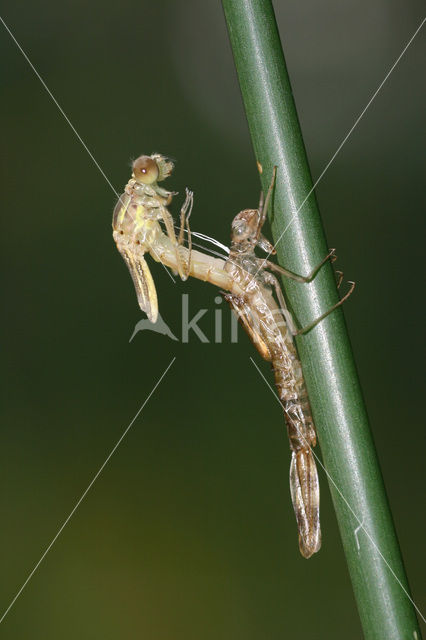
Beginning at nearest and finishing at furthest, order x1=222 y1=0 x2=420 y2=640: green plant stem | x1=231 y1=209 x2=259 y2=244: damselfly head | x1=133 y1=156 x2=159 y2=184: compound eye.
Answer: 1. x1=222 y1=0 x2=420 y2=640: green plant stem
2. x1=133 y1=156 x2=159 y2=184: compound eye
3. x1=231 y1=209 x2=259 y2=244: damselfly head

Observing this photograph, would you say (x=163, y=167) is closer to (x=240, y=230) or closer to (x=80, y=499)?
(x=240, y=230)

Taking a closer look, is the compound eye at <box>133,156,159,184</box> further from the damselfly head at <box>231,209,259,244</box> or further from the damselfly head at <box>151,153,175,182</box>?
the damselfly head at <box>231,209,259,244</box>

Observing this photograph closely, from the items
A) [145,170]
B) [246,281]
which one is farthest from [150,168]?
[246,281]

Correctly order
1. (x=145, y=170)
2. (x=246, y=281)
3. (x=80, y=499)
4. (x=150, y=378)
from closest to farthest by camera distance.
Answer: (x=145, y=170) → (x=246, y=281) → (x=80, y=499) → (x=150, y=378)

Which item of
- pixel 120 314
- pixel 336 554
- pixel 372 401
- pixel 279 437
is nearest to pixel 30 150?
pixel 120 314

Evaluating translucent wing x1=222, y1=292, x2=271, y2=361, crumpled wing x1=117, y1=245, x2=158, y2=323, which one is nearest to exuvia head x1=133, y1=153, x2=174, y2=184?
crumpled wing x1=117, y1=245, x2=158, y2=323

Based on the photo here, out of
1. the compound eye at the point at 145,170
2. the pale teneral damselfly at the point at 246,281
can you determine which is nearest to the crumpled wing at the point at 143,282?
the pale teneral damselfly at the point at 246,281

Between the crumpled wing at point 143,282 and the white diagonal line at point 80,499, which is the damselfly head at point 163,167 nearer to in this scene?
the crumpled wing at point 143,282
